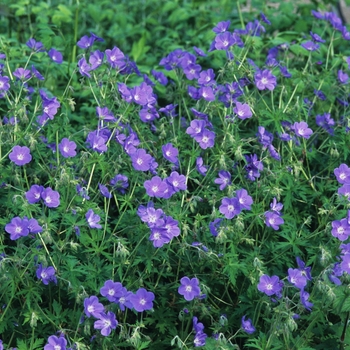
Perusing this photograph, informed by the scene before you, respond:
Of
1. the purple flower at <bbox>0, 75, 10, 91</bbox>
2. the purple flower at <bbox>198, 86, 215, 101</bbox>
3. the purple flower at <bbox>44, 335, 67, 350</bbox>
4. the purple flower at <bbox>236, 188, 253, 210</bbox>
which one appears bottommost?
the purple flower at <bbox>44, 335, 67, 350</bbox>

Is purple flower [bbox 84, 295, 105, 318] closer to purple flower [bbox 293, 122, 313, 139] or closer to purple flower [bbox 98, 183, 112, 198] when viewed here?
purple flower [bbox 98, 183, 112, 198]

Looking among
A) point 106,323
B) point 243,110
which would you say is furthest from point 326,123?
point 106,323

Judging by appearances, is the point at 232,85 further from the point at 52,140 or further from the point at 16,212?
the point at 16,212

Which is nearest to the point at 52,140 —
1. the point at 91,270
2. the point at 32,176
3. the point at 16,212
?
the point at 32,176

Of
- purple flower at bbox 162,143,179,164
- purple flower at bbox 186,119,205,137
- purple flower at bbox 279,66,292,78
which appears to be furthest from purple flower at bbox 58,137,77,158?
purple flower at bbox 279,66,292,78

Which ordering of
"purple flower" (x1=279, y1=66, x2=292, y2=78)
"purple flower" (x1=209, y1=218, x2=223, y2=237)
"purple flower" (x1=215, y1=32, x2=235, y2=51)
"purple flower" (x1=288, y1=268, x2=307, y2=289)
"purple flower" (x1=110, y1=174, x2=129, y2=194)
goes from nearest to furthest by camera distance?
1. "purple flower" (x1=288, y1=268, x2=307, y2=289)
2. "purple flower" (x1=209, y1=218, x2=223, y2=237)
3. "purple flower" (x1=110, y1=174, x2=129, y2=194)
4. "purple flower" (x1=215, y1=32, x2=235, y2=51)
5. "purple flower" (x1=279, y1=66, x2=292, y2=78)

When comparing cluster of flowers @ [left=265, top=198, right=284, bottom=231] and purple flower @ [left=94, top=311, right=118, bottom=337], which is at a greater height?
cluster of flowers @ [left=265, top=198, right=284, bottom=231]

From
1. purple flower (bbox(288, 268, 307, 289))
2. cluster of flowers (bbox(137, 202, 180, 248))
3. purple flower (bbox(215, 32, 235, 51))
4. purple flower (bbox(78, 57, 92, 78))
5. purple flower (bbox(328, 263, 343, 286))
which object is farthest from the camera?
purple flower (bbox(215, 32, 235, 51))
